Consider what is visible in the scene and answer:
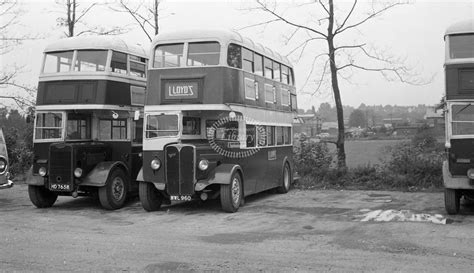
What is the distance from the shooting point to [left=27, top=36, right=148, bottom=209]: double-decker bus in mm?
12039

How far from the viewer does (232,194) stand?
37.0 feet

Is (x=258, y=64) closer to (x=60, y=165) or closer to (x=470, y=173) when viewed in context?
(x=60, y=165)

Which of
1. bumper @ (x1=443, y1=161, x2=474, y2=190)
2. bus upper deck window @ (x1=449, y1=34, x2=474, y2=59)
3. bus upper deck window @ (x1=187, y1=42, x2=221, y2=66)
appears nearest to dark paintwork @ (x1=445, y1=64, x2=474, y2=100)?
bus upper deck window @ (x1=449, y1=34, x2=474, y2=59)

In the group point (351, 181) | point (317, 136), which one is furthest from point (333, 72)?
point (351, 181)

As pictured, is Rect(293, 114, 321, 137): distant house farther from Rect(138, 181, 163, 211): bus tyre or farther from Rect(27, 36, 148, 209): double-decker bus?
Rect(138, 181, 163, 211): bus tyre

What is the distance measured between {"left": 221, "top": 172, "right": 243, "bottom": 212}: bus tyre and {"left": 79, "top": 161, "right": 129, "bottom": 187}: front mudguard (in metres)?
2.97

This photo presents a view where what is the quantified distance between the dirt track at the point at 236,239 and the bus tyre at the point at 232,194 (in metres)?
0.29

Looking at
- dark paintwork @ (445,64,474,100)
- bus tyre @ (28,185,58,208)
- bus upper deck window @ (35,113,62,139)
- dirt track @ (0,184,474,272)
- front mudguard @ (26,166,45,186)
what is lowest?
dirt track @ (0,184,474,272)

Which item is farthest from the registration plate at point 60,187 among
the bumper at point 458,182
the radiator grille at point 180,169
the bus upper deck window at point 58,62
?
the bumper at point 458,182

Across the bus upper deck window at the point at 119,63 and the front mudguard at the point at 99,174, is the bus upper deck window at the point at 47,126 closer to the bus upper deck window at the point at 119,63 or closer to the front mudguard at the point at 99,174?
the front mudguard at the point at 99,174

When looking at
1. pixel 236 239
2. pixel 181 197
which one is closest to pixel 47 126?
pixel 181 197

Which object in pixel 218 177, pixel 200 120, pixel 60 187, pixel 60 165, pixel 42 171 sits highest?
pixel 200 120

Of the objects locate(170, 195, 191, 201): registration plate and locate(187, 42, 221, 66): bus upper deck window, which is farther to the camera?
locate(187, 42, 221, 66): bus upper deck window

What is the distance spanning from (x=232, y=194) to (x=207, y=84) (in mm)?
2534
